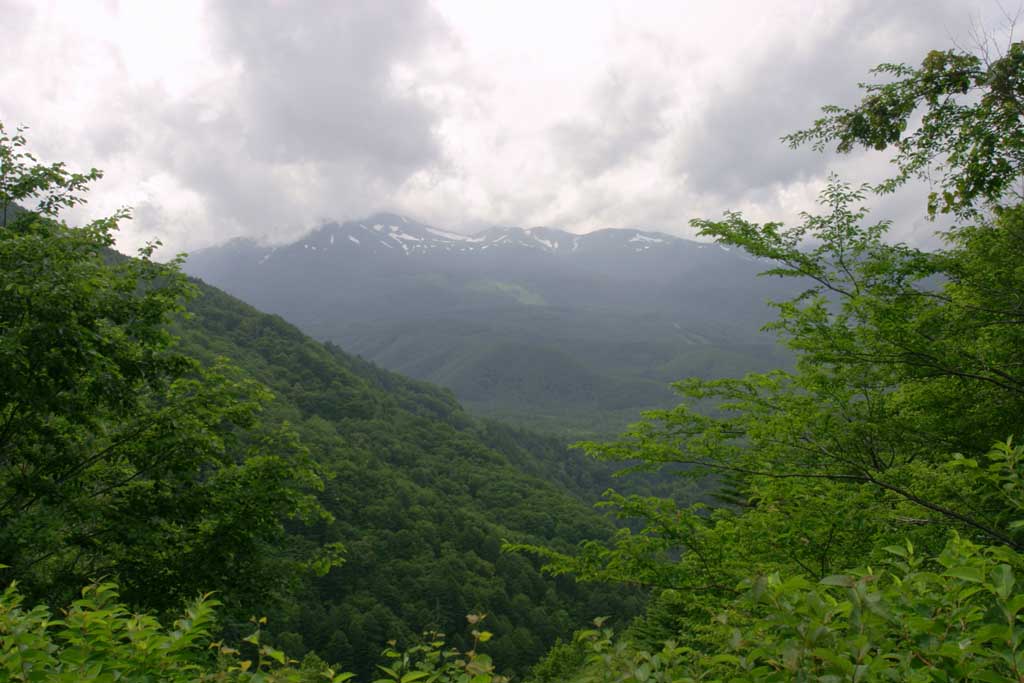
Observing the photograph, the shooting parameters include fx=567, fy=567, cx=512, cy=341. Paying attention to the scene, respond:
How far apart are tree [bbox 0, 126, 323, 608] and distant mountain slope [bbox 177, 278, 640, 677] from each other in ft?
81.7

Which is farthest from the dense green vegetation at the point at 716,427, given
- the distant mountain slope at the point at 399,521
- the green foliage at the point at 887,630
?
the distant mountain slope at the point at 399,521

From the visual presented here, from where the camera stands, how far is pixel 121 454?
835 centimetres

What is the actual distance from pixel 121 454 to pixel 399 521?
6663cm

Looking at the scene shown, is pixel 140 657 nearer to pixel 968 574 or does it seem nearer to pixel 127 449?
pixel 968 574

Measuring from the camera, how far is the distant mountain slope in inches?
2307

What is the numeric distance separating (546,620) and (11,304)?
225ft

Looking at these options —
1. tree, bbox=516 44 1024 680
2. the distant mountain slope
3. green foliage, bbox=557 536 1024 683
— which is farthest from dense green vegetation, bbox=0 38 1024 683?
the distant mountain slope

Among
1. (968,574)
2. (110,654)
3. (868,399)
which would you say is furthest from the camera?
(868,399)

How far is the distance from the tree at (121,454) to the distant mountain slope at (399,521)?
81.7 ft

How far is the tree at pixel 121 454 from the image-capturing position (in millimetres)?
6535

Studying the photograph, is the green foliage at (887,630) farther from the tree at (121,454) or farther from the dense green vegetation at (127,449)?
the tree at (121,454)

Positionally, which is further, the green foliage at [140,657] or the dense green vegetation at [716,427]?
the dense green vegetation at [716,427]

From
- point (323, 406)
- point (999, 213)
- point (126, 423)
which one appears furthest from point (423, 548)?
point (999, 213)

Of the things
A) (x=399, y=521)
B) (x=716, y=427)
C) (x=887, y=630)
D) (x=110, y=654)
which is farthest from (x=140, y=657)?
(x=399, y=521)
